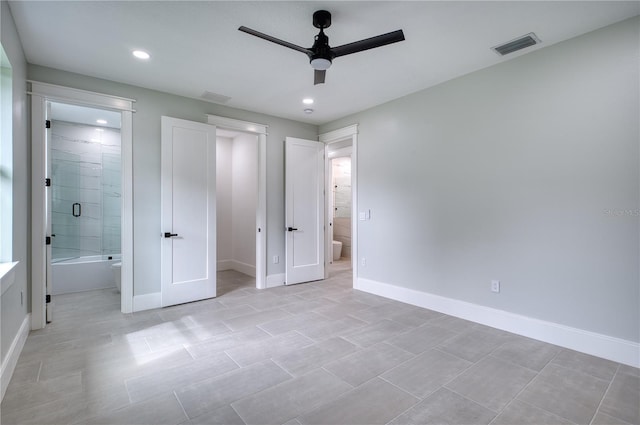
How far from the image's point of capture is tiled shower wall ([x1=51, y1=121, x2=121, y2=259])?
515cm

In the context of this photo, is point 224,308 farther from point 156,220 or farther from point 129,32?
point 129,32

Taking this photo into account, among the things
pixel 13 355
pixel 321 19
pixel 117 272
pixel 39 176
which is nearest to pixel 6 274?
pixel 13 355

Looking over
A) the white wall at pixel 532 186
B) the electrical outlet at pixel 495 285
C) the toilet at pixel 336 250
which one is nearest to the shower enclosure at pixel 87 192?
the toilet at pixel 336 250

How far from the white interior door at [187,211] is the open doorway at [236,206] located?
1281 mm

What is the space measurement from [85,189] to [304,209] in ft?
12.7

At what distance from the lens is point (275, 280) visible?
4980 mm

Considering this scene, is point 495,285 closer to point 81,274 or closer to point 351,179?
point 351,179

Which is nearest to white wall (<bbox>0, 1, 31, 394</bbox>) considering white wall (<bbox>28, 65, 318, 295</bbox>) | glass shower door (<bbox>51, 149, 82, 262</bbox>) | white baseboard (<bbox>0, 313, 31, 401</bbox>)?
Answer: white baseboard (<bbox>0, 313, 31, 401</bbox>)

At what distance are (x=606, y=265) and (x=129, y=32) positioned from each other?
450 cm

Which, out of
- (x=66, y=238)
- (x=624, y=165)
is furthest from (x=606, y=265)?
(x=66, y=238)

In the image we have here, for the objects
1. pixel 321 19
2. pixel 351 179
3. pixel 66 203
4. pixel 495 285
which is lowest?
pixel 495 285

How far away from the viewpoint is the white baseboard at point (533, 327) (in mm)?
2490

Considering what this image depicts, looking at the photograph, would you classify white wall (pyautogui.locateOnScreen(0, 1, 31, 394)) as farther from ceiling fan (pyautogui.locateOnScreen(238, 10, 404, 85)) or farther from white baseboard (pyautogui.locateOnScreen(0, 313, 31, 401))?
ceiling fan (pyautogui.locateOnScreen(238, 10, 404, 85))

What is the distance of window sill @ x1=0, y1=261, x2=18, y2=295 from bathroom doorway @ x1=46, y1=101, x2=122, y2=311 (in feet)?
8.37
